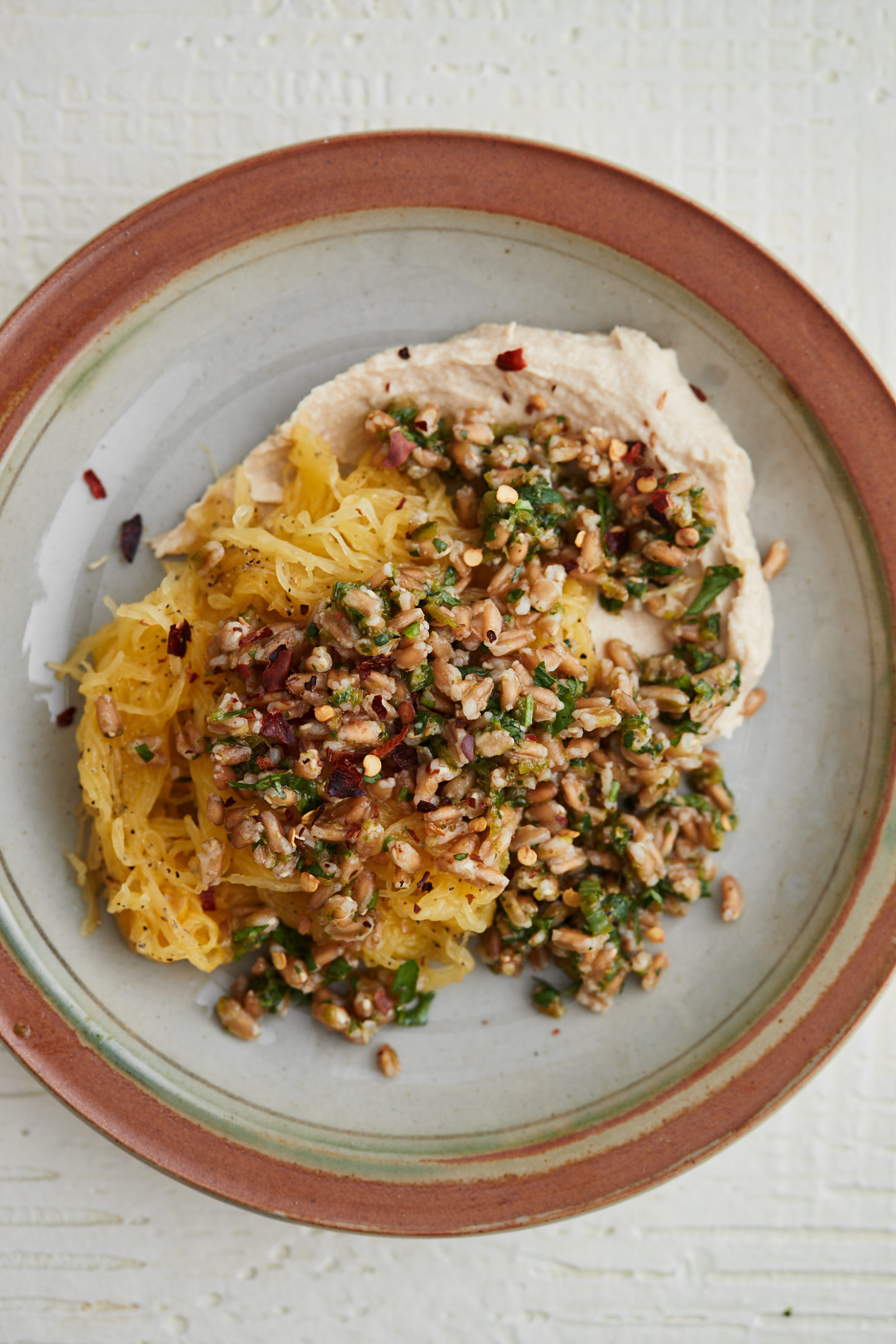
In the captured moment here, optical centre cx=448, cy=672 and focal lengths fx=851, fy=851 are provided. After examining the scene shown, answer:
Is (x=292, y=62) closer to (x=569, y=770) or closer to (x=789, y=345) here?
(x=789, y=345)

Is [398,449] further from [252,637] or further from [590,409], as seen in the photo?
[252,637]

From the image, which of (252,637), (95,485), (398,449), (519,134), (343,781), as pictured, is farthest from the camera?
(519,134)

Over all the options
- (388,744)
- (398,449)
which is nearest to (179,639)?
(388,744)

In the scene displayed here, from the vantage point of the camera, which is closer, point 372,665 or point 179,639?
point 372,665

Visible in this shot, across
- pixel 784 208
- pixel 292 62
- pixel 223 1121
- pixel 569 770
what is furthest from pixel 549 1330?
pixel 292 62

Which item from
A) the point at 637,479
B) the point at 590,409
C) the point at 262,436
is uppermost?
the point at 590,409

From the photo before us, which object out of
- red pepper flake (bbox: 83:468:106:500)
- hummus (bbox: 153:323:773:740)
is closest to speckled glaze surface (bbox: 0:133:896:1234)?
red pepper flake (bbox: 83:468:106:500)

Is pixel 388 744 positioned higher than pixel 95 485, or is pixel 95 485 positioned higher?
pixel 95 485

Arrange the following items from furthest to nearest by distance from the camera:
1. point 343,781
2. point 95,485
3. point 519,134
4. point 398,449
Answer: point 519,134
point 95,485
point 398,449
point 343,781
